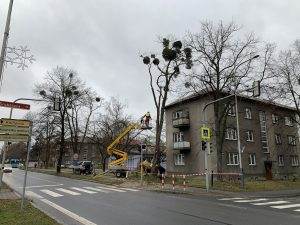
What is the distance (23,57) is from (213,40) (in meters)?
22.9

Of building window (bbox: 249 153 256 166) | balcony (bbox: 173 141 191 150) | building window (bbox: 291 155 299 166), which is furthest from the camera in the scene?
building window (bbox: 291 155 299 166)

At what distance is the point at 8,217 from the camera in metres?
10.7

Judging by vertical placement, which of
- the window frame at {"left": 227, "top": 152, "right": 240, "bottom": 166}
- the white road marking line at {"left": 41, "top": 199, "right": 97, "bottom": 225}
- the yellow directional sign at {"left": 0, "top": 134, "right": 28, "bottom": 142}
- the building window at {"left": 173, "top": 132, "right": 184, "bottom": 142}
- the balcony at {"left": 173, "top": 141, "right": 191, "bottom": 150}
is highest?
the building window at {"left": 173, "top": 132, "right": 184, "bottom": 142}

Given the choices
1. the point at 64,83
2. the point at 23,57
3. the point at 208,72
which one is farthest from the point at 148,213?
the point at 64,83

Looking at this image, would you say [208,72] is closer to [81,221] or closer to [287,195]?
[287,195]

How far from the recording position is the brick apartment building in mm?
44656

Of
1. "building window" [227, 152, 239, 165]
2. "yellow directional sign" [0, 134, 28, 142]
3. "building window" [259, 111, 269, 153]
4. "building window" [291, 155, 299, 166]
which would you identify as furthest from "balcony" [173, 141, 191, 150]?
"yellow directional sign" [0, 134, 28, 142]

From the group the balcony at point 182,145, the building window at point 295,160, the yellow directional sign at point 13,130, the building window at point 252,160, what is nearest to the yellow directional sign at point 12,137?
the yellow directional sign at point 13,130

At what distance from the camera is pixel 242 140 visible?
152 ft

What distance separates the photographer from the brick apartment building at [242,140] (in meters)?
44.7

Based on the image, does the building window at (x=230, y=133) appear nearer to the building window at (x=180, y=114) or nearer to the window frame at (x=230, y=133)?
the window frame at (x=230, y=133)

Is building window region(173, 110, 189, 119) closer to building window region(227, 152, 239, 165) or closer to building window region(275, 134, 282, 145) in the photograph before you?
building window region(227, 152, 239, 165)

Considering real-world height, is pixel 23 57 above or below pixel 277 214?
above

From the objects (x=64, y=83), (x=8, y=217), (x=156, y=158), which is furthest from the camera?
(x=64, y=83)
